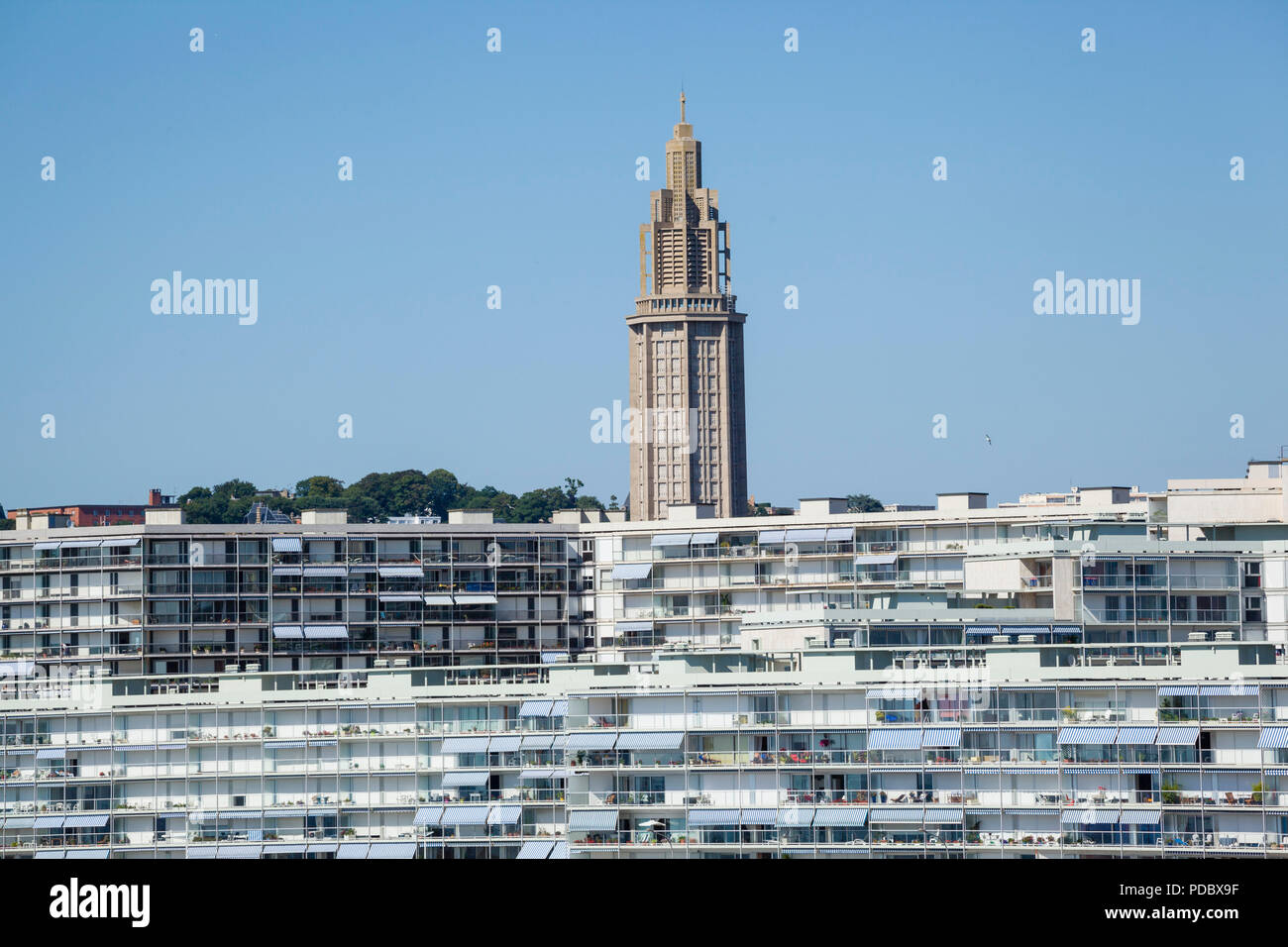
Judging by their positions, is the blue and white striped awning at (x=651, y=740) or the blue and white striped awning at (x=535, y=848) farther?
the blue and white striped awning at (x=535, y=848)

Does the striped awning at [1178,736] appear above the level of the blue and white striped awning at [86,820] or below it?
above

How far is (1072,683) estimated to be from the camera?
74500 millimetres

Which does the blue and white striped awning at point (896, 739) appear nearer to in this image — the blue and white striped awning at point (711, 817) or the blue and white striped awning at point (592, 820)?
the blue and white striped awning at point (711, 817)

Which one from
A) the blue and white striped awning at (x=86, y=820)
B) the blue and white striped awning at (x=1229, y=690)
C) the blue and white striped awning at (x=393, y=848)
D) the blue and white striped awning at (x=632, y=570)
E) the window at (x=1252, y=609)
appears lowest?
the blue and white striped awning at (x=393, y=848)

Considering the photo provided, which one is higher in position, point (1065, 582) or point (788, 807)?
point (1065, 582)

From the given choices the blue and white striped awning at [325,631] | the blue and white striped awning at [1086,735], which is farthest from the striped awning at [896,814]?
the blue and white striped awning at [325,631]

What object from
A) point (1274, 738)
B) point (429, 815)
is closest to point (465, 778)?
point (429, 815)

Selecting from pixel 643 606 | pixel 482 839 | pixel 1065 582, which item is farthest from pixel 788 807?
pixel 643 606

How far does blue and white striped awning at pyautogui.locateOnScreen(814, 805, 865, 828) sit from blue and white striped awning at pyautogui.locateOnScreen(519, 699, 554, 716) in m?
14.1

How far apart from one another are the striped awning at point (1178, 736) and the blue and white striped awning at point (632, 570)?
72.7m

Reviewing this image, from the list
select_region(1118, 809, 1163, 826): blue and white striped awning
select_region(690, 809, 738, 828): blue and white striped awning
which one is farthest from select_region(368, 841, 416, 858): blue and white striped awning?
select_region(1118, 809, 1163, 826): blue and white striped awning

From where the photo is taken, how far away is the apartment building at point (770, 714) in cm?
Answer: 7369

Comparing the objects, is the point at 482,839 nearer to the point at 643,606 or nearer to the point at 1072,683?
the point at 1072,683

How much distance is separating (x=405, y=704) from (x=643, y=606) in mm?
56796
